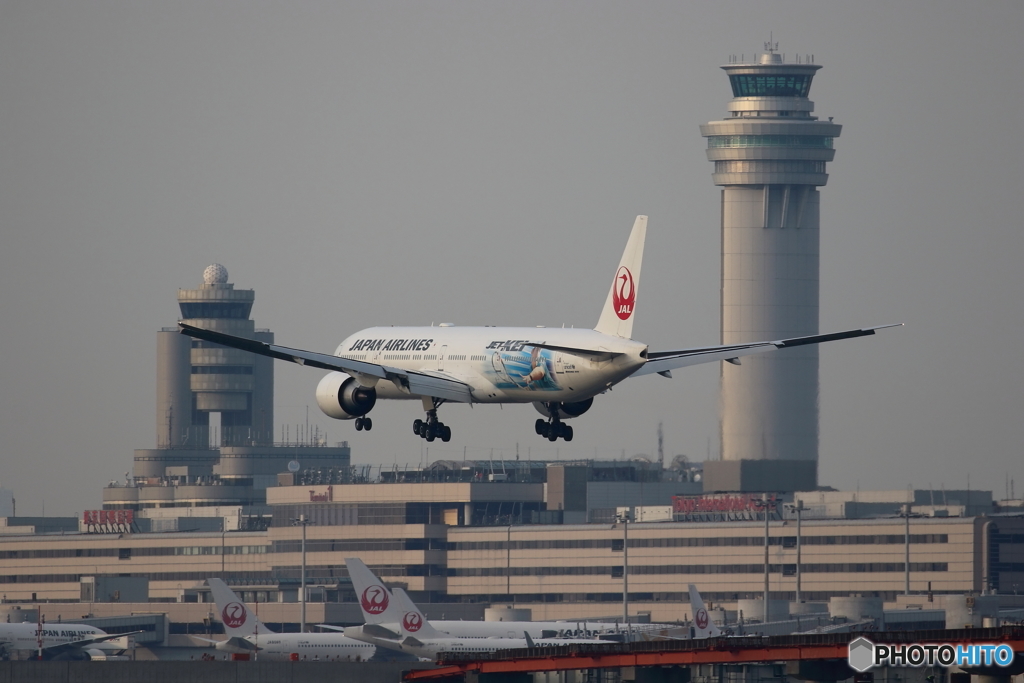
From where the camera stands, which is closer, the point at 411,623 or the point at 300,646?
the point at 411,623

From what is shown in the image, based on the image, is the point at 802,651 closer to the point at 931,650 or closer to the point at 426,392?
the point at 931,650

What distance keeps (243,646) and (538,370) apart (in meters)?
56.3

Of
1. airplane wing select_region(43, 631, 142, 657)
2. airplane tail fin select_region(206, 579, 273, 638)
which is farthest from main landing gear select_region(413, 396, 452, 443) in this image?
airplane wing select_region(43, 631, 142, 657)

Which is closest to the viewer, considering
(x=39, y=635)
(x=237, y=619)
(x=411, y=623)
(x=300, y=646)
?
(x=411, y=623)

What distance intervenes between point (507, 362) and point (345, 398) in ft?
30.4

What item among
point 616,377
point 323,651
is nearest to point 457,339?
point 616,377

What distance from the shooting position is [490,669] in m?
108

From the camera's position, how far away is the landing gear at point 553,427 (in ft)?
332

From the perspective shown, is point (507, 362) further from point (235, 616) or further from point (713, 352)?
point (235, 616)

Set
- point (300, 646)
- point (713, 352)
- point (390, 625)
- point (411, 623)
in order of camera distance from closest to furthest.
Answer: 1. point (713, 352)
2. point (411, 623)
3. point (390, 625)
4. point (300, 646)

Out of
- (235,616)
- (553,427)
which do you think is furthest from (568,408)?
(235,616)

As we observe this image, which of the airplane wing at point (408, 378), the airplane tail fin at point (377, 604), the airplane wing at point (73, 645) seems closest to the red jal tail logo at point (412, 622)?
the airplane tail fin at point (377, 604)

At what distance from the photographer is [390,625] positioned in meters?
142

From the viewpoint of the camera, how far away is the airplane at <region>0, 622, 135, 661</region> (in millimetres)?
159500
